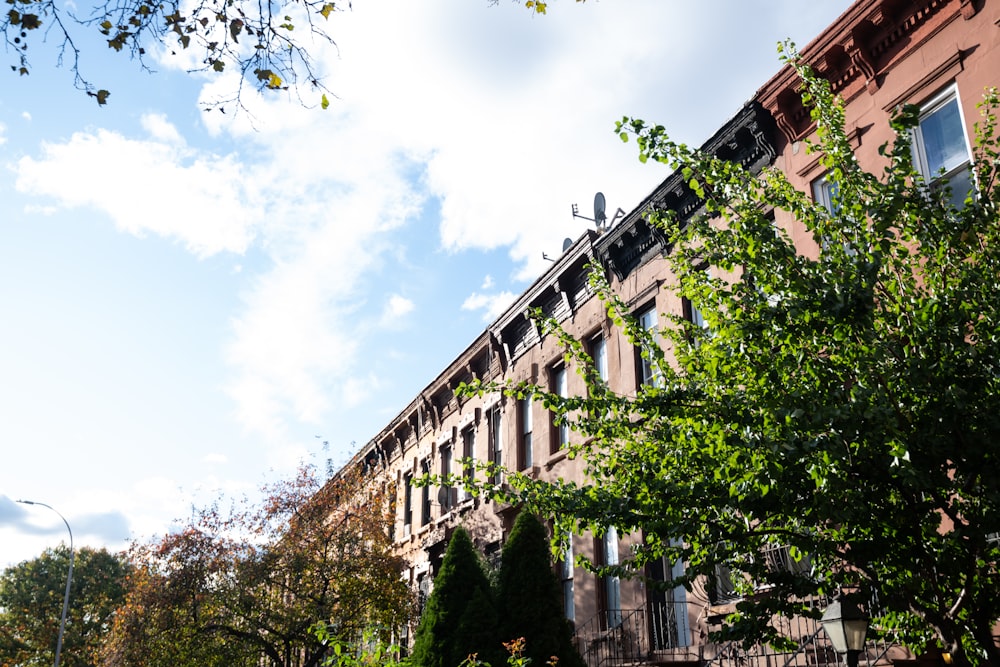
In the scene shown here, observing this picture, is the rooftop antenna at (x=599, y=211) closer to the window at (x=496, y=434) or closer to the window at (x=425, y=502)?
the window at (x=496, y=434)

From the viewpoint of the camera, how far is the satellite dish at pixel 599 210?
2164 centimetres

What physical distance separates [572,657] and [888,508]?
8508 mm

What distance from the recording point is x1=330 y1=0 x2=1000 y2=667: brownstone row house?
1265 centimetres

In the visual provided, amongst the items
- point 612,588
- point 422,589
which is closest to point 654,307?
point 612,588

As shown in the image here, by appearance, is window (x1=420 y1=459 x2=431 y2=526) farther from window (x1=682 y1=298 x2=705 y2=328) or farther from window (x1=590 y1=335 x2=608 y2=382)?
window (x1=682 y1=298 x2=705 y2=328)

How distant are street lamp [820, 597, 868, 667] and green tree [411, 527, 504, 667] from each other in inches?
304

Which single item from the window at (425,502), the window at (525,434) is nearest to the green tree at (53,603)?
the window at (425,502)

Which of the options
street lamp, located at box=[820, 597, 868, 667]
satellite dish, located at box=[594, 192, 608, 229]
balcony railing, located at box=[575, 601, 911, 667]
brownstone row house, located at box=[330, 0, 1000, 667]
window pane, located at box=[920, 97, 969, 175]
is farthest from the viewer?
satellite dish, located at box=[594, 192, 608, 229]

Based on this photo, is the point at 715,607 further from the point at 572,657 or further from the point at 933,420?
the point at 933,420

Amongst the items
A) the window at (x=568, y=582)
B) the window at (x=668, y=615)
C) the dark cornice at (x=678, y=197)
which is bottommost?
the window at (x=668, y=615)

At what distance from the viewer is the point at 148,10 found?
6316mm

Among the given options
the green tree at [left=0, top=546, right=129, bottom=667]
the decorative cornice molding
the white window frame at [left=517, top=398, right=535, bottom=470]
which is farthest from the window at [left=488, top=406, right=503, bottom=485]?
the green tree at [left=0, top=546, right=129, bottom=667]

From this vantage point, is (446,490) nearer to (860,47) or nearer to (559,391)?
(559,391)

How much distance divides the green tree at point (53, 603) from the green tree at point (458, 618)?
4004cm
